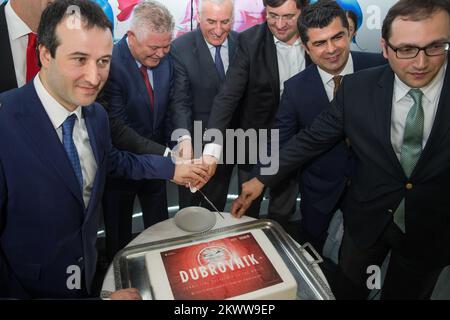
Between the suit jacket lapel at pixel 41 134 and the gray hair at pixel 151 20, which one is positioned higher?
the gray hair at pixel 151 20

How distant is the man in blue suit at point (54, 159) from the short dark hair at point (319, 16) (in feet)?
3.85

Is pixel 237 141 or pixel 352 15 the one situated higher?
pixel 352 15

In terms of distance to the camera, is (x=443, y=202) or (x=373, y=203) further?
(x=373, y=203)

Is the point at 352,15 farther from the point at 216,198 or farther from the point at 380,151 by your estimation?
the point at 216,198

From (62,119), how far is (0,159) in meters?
0.25

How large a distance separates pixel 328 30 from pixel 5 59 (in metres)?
1.70

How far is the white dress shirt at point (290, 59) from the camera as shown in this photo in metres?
2.56

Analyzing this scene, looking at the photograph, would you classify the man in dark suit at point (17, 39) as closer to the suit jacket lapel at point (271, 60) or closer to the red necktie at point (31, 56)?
the red necktie at point (31, 56)

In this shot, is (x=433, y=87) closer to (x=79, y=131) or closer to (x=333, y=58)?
(x=333, y=58)

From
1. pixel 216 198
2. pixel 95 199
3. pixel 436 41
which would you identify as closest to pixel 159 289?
pixel 95 199

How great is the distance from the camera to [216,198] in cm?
304

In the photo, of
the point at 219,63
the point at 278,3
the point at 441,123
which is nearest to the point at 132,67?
the point at 219,63

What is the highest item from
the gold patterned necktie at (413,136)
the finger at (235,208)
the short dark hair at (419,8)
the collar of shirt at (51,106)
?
the short dark hair at (419,8)

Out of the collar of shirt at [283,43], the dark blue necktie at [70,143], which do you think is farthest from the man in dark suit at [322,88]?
the dark blue necktie at [70,143]
